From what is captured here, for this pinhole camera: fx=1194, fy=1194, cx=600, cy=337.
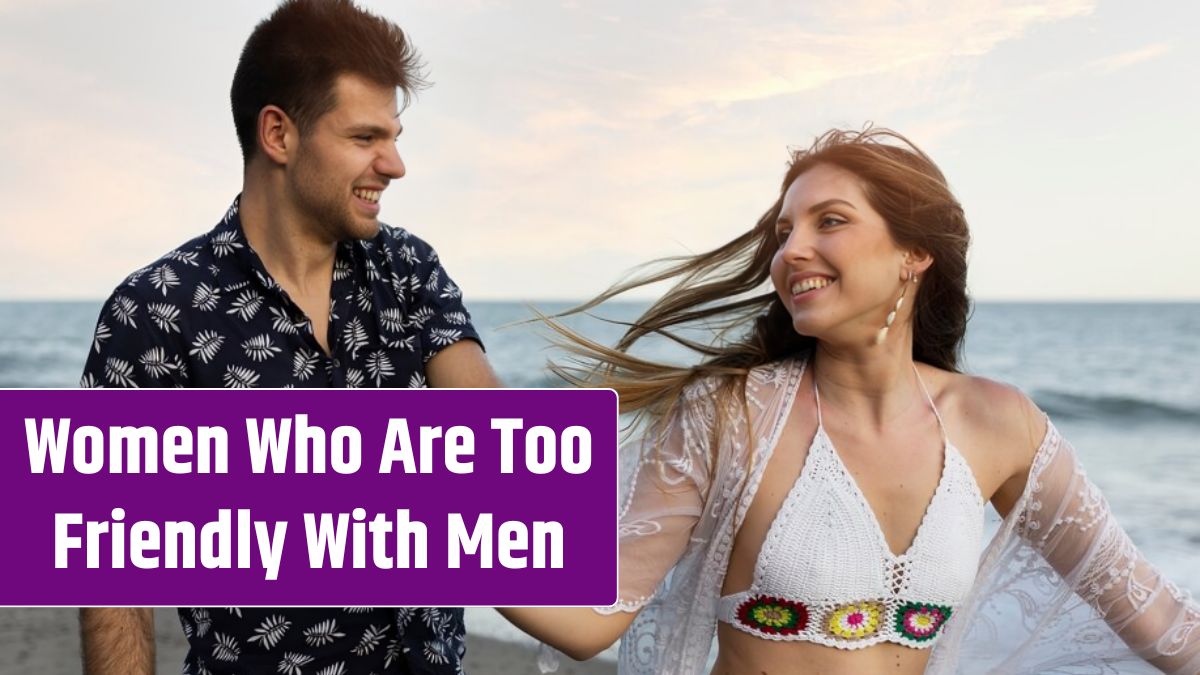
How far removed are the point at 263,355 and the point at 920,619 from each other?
1397mm

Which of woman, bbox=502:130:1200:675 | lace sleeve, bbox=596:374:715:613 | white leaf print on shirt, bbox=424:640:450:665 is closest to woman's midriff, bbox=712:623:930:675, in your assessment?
woman, bbox=502:130:1200:675

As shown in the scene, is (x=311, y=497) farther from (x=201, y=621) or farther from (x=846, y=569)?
(x=846, y=569)

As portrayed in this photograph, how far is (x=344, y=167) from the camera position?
2.42 meters

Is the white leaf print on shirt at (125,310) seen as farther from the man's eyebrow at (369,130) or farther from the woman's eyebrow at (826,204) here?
the woman's eyebrow at (826,204)

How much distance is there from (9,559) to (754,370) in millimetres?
1747

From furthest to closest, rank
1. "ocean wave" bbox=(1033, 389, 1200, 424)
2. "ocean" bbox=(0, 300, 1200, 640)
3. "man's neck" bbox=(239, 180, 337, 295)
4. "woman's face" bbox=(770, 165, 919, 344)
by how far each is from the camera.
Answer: "ocean wave" bbox=(1033, 389, 1200, 424) < "ocean" bbox=(0, 300, 1200, 640) < "man's neck" bbox=(239, 180, 337, 295) < "woman's face" bbox=(770, 165, 919, 344)

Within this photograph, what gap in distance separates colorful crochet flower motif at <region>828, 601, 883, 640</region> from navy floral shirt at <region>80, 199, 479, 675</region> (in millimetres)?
803

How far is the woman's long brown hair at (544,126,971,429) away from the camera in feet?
7.52

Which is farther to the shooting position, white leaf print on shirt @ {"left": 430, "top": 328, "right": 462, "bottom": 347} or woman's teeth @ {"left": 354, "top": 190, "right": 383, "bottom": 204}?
white leaf print on shirt @ {"left": 430, "top": 328, "right": 462, "bottom": 347}

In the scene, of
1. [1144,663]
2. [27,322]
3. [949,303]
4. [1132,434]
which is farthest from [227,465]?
[27,322]

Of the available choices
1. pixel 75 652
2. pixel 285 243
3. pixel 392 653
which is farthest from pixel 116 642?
pixel 75 652

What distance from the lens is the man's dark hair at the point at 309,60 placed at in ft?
7.98

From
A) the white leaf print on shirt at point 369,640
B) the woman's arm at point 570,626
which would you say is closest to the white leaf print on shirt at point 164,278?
the white leaf print on shirt at point 369,640

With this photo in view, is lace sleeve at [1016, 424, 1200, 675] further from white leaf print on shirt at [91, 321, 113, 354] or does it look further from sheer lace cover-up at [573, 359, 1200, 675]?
white leaf print on shirt at [91, 321, 113, 354]
